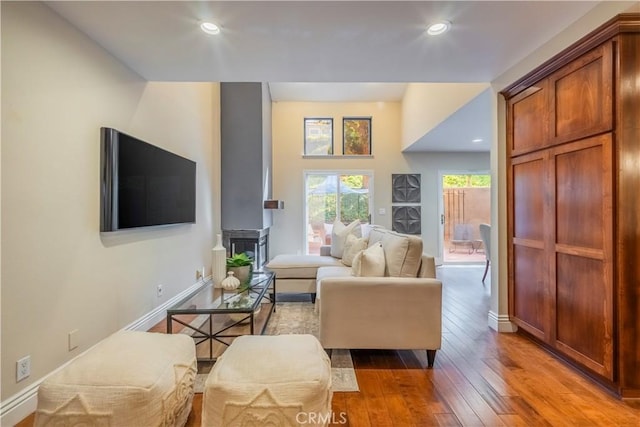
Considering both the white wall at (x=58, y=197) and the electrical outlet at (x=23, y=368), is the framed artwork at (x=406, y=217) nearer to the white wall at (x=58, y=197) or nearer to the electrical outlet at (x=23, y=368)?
the white wall at (x=58, y=197)

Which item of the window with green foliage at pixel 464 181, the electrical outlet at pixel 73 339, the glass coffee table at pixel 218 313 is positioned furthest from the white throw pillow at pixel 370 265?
the window with green foliage at pixel 464 181

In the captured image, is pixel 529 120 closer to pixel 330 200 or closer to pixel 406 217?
pixel 406 217

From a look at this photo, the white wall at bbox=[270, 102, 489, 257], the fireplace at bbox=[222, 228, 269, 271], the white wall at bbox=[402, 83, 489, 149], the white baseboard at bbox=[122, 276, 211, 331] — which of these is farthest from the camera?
the white wall at bbox=[270, 102, 489, 257]

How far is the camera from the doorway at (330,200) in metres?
6.70

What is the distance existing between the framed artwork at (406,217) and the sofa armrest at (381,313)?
4.45 m

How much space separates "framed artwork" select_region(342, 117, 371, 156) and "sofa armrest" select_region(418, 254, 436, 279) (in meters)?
4.45

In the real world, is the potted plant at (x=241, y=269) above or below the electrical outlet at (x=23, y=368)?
above

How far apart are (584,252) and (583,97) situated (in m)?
1.02

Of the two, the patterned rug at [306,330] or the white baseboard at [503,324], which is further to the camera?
the white baseboard at [503,324]

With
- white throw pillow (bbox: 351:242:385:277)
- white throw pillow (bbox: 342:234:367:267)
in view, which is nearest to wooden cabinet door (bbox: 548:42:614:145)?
white throw pillow (bbox: 351:242:385:277)

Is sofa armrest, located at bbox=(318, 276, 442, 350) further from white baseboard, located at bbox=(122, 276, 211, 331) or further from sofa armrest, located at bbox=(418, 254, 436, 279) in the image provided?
white baseboard, located at bbox=(122, 276, 211, 331)

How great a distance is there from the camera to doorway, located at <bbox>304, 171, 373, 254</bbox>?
670 centimetres

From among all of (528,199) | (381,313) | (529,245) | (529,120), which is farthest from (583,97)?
(381,313)

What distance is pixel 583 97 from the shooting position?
2.15 meters
